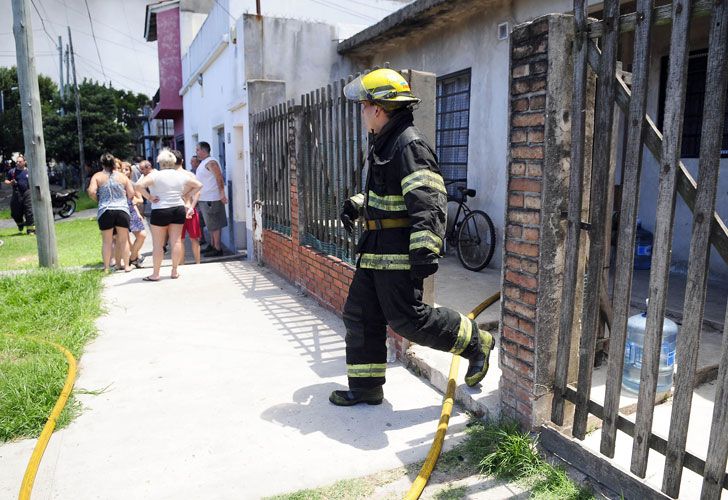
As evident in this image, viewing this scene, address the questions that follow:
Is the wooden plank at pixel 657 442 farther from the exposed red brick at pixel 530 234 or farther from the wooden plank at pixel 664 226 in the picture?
the exposed red brick at pixel 530 234

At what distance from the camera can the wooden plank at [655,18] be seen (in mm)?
1986

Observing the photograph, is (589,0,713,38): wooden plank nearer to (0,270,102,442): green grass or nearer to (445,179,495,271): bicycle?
(0,270,102,442): green grass

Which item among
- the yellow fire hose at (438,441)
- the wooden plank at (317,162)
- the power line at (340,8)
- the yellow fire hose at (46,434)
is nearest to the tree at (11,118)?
the power line at (340,8)

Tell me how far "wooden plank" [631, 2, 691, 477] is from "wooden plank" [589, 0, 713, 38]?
0.04 metres

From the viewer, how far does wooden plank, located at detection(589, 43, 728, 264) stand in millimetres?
1983

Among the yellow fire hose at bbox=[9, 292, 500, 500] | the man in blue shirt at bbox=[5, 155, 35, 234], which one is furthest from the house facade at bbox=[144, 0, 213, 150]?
the yellow fire hose at bbox=[9, 292, 500, 500]

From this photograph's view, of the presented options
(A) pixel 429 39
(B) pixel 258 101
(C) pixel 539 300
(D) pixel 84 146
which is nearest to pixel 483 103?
(A) pixel 429 39

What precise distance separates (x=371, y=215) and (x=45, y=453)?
2205mm

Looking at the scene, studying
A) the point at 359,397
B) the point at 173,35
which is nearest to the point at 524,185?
the point at 359,397

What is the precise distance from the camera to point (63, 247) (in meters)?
11.6

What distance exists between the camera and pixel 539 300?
2725 mm

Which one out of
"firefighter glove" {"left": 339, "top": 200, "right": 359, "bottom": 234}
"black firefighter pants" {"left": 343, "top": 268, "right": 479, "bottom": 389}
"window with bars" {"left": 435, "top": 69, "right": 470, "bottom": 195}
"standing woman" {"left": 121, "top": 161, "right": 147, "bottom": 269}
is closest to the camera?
"black firefighter pants" {"left": 343, "top": 268, "right": 479, "bottom": 389}

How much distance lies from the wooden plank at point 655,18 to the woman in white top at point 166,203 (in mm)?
5885

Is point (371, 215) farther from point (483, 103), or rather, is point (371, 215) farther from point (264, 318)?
point (483, 103)
